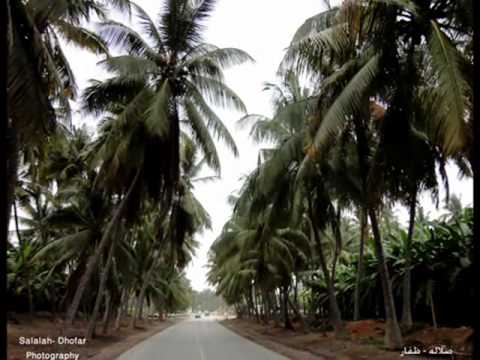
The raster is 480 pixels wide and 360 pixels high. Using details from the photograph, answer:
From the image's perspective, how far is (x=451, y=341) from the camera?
14.5m

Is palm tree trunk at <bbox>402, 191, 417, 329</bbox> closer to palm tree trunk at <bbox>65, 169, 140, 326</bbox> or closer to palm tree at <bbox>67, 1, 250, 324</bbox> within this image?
palm tree at <bbox>67, 1, 250, 324</bbox>

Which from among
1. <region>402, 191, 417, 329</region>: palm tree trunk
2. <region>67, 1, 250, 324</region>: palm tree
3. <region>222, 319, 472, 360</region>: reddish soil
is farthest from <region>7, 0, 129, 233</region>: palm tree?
<region>402, 191, 417, 329</region>: palm tree trunk

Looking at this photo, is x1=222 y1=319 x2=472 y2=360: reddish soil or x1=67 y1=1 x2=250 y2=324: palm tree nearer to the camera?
x1=222 y1=319 x2=472 y2=360: reddish soil

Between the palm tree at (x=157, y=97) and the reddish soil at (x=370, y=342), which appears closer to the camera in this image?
the reddish soil at (x=370, y=342)

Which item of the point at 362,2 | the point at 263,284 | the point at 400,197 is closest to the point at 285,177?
the point at 400,197

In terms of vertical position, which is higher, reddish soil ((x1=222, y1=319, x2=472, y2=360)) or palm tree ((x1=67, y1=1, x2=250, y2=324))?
palm tree ((x1=67, y1=1, x2=250, y2=324))

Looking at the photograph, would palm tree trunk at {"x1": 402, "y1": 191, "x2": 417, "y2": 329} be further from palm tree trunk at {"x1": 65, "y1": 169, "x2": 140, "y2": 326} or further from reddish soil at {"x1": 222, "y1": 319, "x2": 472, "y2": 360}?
palm tree trunk at {"x1": 65, "y1": 169, "x2": 140, "y2": 326}

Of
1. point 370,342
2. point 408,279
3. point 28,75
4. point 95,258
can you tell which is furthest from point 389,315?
point 28,75

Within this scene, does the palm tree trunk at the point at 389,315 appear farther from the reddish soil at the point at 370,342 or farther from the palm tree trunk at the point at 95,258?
the palm tree trunk at the point at 95,258

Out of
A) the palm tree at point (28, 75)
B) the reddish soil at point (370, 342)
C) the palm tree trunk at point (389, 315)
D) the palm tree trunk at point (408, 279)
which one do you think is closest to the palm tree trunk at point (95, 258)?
the palm tree at point (28, 75)

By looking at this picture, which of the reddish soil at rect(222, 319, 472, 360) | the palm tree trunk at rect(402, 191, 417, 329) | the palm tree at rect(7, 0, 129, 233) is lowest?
the reddish soil at rect(222, 319, 472, 360)

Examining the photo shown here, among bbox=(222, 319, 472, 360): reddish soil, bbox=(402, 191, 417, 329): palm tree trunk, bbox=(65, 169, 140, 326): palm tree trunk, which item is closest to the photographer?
bbox=(222, 319, 472, 360): reddish soil

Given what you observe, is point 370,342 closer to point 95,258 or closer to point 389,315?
point 389,315

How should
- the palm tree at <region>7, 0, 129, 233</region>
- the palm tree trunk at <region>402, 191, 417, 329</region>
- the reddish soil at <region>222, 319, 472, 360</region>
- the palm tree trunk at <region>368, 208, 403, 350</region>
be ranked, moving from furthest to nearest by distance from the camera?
the palm tree trunk at <region>402, 191, 417, 329</region>
the palm tree trunk at <region>368, 208, 403, 350</region>
the reddish soil at <region>222, 319, 472, 360</region>
the palm tree at <region>7, 0, 129, 233</region>
